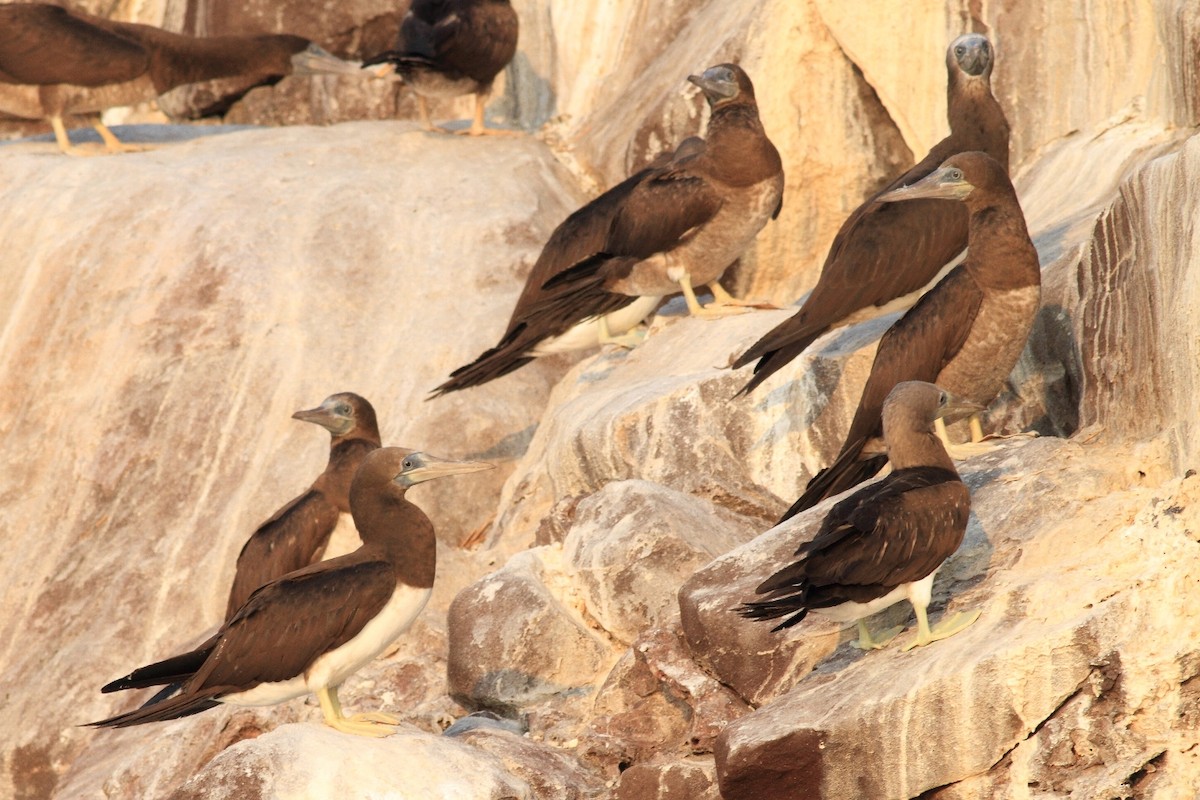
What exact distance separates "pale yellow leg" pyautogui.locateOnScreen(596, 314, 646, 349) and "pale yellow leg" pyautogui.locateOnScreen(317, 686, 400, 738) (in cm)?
461

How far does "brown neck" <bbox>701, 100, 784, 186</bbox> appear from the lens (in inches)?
459

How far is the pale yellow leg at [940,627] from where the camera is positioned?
23.7ft

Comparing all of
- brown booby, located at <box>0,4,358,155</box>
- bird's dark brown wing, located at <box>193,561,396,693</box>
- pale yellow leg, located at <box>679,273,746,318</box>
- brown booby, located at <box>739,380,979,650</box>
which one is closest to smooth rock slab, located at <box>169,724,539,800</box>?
bird's dark brown wing, located at <box>193,561,396,693</box>

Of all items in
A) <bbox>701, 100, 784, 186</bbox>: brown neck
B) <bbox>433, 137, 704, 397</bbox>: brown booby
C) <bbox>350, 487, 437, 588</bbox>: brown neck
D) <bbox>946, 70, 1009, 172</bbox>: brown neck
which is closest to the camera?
<bbox>350, 487, 437, 588</bbox>: brown neck

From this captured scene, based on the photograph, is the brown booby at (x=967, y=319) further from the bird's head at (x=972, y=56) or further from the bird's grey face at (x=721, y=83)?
the bird's grey face at (x=721, y=83)

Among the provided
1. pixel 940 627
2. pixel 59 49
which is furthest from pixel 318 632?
pixel 59 49

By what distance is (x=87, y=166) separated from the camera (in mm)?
16047

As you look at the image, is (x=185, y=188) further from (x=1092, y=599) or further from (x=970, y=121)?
(x=1092, y=599)

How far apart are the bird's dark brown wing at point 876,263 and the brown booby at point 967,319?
0.69 metres

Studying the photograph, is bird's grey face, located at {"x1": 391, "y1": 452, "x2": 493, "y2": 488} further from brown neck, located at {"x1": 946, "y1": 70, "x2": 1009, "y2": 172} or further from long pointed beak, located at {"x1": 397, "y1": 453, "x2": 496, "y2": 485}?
brown neck, located at {"x1": 946, "y1": 70, "x2": 1009, "y2": 172}

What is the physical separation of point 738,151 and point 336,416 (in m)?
3.03

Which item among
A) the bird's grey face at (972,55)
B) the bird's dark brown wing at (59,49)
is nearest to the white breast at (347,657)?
the bird's grey face at (972,55)

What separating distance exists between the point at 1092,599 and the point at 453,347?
807 centimetres

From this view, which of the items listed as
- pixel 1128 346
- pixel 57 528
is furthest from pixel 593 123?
pixel 1128 346
